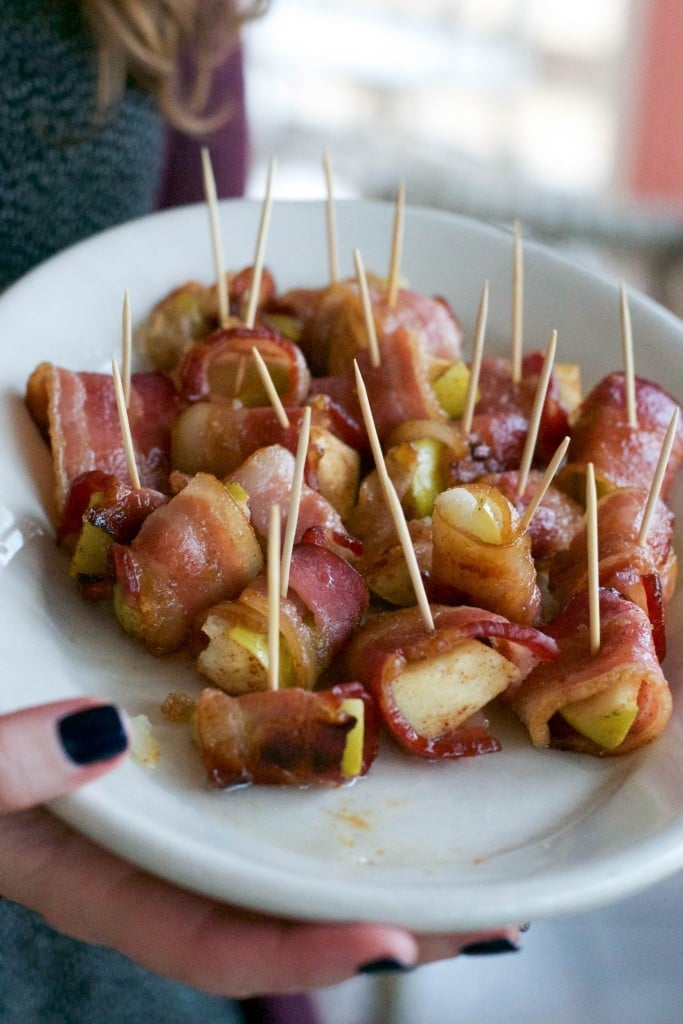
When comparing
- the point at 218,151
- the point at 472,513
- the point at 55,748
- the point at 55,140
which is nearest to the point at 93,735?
the point at 55,748

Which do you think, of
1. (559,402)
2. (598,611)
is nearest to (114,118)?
(559,402)

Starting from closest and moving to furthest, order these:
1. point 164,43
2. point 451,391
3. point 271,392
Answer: point 271,392 < point 451,391 < point 164,43

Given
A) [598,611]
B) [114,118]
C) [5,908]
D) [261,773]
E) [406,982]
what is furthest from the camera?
[406,982]

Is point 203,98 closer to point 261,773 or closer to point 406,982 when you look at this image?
point 261,773

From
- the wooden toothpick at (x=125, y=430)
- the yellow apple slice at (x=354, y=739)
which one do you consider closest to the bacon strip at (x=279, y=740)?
the yellow apple slice at (x=354, y=739)

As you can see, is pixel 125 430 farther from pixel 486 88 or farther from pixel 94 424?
pixel 486 88

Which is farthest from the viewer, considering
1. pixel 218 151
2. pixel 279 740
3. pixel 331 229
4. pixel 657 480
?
pixel 218 151

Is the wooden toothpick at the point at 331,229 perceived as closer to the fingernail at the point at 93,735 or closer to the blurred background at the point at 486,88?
the fingernail at the point at 93,735
